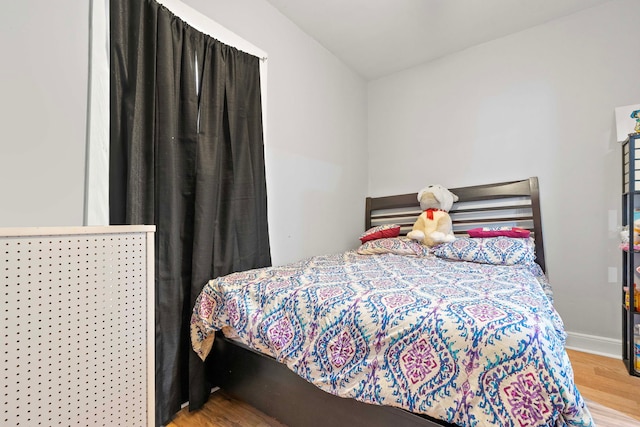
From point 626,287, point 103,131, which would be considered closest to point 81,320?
point 103,131

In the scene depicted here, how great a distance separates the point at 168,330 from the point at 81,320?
0.68 m

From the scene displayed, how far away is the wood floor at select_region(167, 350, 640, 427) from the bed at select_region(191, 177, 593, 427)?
12 centimetres

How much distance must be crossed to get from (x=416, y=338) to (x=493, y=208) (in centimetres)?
217

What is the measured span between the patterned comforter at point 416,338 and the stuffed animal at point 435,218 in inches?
35.3

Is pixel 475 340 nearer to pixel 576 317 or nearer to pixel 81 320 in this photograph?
pixel 81 320

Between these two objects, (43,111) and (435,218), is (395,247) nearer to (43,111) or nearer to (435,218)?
(435,218)

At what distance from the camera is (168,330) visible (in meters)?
1.48

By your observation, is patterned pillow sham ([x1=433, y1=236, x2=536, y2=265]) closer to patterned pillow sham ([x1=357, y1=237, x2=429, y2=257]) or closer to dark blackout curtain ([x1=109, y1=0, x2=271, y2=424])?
patterned pillow sham ([x1=357, y1=237, x2=429, y2=257])

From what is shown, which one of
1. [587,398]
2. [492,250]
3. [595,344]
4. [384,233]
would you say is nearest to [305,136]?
[384,233]

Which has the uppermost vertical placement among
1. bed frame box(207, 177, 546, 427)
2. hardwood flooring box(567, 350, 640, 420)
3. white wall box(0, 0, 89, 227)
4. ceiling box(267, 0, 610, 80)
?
ceiling box(267, 0, 610, 80)

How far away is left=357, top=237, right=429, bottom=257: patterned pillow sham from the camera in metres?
2.42

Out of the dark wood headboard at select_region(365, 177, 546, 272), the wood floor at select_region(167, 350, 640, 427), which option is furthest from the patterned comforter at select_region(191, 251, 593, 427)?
the dark wood headboard at select_region(365, 177, 546, 272)

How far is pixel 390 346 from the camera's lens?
978mm

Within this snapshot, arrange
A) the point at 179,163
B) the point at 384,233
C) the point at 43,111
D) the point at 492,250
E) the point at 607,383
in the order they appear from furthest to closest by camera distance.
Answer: the point at 384,233 → the point at 492,250 → the point at 607,383 → the point at 179,163 → the point at 43,111
